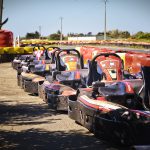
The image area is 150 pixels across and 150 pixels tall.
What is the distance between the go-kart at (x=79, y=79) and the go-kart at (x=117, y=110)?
28.3 inches

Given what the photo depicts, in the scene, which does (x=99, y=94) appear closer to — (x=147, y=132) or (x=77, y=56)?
(x=147, y=132)

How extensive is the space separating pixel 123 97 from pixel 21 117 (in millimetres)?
2913

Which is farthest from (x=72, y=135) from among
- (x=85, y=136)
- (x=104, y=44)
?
(x=104, y=44)

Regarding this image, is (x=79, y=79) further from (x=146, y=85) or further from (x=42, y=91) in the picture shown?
(x=146, y=85)

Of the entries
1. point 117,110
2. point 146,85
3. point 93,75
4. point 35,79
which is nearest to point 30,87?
point 35,79

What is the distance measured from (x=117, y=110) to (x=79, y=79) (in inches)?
177

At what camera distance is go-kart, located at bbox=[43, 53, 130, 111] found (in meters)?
9.83

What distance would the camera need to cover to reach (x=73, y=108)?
8.77 meters

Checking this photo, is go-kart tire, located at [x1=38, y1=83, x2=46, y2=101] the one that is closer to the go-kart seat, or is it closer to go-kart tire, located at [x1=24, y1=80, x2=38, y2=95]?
go-kart tire, located at [x1=24, y1=80, x2=38, y2=95]

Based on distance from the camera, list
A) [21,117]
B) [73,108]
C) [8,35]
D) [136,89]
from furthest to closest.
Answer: [8,35] → [21,117] → [73,108] → [136,89]

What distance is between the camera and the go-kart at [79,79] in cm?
983

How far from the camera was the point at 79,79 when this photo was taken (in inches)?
441

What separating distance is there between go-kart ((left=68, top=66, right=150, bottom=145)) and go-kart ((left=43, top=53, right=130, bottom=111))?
719 millimetres

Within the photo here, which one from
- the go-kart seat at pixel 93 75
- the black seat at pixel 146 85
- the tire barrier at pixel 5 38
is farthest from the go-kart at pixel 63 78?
the tire barrier at pixel 5 38
